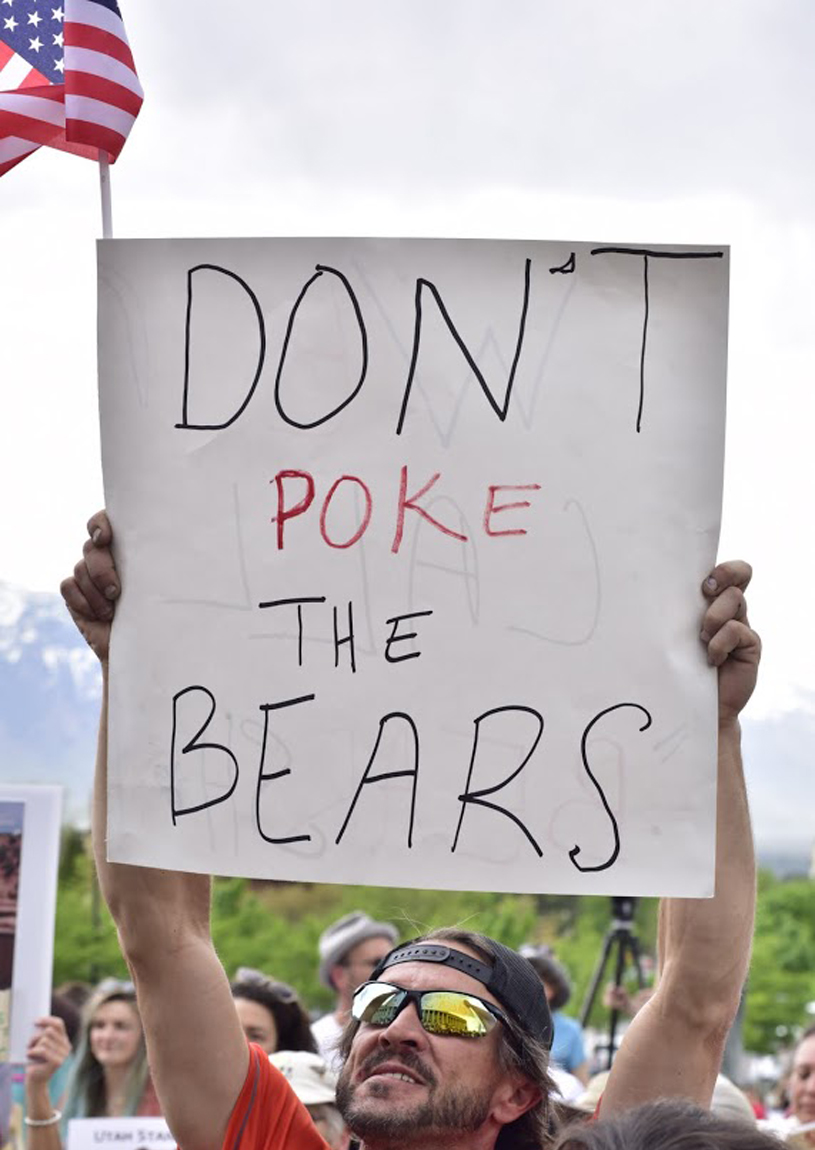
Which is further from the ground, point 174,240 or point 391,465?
point 174,240

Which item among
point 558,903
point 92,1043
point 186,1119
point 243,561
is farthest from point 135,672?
point 558,903

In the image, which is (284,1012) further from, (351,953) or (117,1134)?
(351,953)

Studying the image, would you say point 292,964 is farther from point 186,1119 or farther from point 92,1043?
point 186,1119

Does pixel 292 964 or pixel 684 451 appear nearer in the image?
pixel 684 451

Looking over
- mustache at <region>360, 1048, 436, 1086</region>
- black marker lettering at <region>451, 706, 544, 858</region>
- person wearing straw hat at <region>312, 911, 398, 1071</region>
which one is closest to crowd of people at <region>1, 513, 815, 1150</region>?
mustache at <region>360, 1048, 436, 1086</region>

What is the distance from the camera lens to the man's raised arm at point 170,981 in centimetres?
277

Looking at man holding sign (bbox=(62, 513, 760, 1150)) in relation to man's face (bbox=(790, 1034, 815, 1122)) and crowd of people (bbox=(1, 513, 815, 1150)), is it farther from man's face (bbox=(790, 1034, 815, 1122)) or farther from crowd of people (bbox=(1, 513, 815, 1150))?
man's face (bbox=(790, 1034, 815, 1122))

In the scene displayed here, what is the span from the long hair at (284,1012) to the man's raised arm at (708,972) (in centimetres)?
266

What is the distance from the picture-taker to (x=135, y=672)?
2.68m

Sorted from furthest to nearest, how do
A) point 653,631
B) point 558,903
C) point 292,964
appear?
point 558,903 < point 292,964 < point 653,631

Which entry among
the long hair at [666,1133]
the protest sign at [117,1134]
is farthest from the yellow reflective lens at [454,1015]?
the protest sign at [117,1134]

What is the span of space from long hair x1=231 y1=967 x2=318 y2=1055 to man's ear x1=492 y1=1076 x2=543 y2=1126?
2.42 m

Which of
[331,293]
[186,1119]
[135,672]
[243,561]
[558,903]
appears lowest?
[558,903]

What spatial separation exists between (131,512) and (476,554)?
1.76 ft
